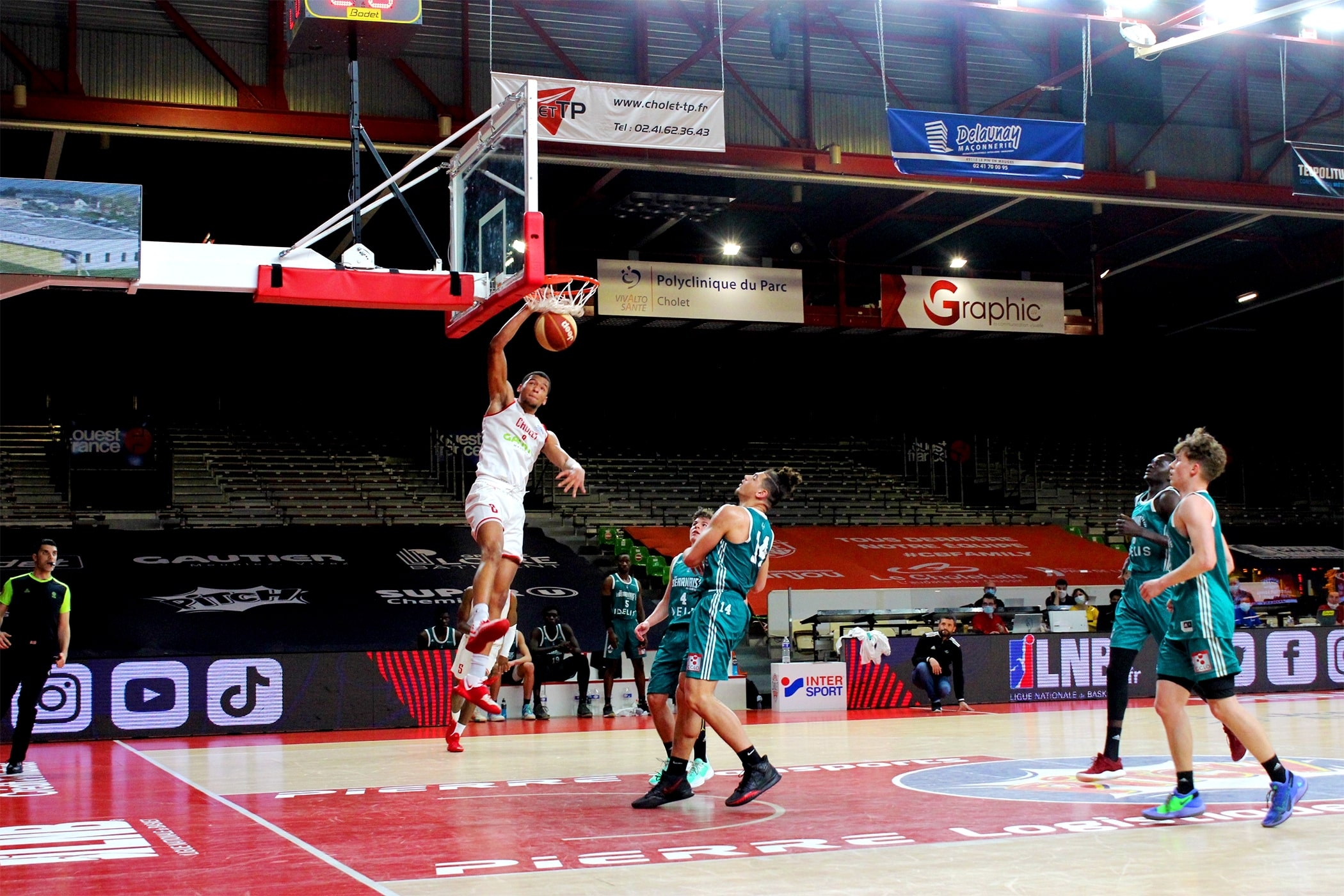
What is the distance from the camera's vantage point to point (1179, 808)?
671 centimetres

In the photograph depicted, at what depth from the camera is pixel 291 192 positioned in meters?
23.4

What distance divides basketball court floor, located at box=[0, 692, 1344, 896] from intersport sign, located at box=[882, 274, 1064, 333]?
14994mm

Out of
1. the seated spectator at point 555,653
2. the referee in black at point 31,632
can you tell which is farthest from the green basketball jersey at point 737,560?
the seated spectator at point 555,653

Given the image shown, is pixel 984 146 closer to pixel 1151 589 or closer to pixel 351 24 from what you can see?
pixel 351 24

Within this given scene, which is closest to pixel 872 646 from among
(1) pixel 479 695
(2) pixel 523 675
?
(2) pixel 523 675

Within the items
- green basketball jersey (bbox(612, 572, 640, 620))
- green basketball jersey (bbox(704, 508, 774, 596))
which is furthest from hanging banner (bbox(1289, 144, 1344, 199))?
green basketball jersey (bbox(704, 508, 774, 596))

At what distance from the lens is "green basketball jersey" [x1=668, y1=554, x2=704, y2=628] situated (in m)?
8.33

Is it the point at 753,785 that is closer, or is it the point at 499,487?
the point at 753,785

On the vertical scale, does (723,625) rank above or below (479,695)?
above

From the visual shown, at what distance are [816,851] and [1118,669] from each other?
3772 mm

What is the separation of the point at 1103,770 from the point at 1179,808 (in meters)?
1.89

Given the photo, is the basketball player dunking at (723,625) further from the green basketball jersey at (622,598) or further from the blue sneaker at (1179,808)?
the green basketball jersey at (622,598)

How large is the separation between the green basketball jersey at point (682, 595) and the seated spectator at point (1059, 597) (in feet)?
47.9

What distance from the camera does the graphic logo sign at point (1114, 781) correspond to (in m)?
7.63
